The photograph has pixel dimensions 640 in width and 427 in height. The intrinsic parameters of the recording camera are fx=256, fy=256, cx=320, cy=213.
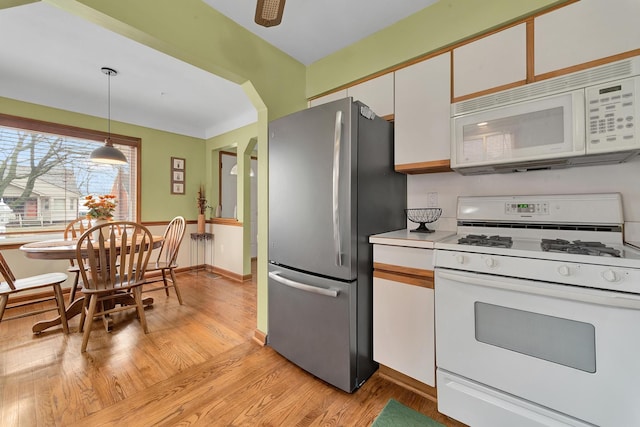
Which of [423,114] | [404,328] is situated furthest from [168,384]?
[423,114]

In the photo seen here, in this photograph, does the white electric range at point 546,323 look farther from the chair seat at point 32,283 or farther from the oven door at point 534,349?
the chair seat at point 32,283

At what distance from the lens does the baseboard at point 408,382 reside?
4.98 ft

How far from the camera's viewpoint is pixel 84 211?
11.4 ft

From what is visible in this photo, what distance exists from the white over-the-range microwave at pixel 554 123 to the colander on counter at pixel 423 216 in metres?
0.38

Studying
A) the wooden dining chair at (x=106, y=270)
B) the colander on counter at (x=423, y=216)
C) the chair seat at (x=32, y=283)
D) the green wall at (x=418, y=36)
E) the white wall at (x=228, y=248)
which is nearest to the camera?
the green wall at (x=418, y=36)

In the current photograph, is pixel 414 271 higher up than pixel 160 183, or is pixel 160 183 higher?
pixel 160 183

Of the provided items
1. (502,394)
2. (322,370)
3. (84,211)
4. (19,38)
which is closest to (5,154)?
(84,211)

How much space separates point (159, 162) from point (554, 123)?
15.6ft

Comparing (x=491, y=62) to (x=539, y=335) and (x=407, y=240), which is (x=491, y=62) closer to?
(x=407, y=240)

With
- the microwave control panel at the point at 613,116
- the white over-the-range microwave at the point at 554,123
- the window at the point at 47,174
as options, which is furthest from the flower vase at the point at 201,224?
the microwave control panel at the point at 613,116

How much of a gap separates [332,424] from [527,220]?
162 centimetres

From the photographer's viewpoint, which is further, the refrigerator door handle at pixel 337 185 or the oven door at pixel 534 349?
the refrigerator door handle at pixel 337 185

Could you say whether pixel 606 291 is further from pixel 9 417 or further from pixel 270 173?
pixel 9 417

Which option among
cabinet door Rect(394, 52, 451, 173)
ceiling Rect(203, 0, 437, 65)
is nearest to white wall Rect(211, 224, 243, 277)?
ceiling Rect(203, 0, 437, 65)
